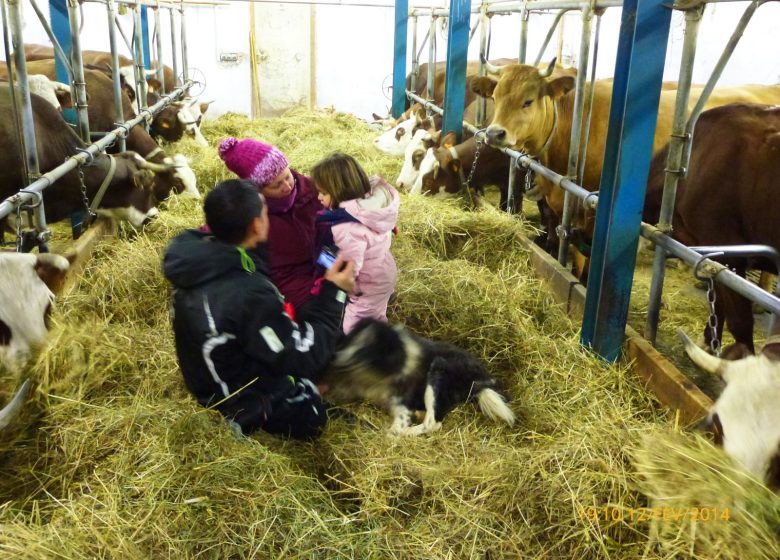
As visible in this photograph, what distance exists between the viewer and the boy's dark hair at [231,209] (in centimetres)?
237

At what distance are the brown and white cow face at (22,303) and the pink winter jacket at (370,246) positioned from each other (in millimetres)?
1342

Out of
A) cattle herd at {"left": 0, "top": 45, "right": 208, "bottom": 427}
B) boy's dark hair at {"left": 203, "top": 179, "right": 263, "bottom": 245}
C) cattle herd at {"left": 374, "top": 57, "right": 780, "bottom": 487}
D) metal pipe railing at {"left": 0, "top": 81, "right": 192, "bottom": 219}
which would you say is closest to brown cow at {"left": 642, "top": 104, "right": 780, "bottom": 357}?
cattle herd at {"left": 374, "top": 57, "right": 780, "bottom": 487}

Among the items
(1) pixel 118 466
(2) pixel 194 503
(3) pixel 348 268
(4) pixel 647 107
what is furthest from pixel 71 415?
(4) pixel 647 107

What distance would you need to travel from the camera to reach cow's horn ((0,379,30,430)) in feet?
8.69

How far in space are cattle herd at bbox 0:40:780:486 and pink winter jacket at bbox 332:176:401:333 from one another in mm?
1348

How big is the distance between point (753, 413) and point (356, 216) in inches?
73.2

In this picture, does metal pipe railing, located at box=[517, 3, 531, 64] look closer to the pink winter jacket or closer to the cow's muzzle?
the cow's muzzle

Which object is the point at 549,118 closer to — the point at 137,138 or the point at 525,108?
the point at 525,108

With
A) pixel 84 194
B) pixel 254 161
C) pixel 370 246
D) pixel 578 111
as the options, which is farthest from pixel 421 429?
pixel 84 194

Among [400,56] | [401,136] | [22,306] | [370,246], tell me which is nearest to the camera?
[22,306]

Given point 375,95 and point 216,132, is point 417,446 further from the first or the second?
point 375,95

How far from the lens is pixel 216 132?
11.4m

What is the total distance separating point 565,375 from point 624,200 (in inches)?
34.2

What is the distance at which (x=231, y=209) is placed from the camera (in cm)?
237
